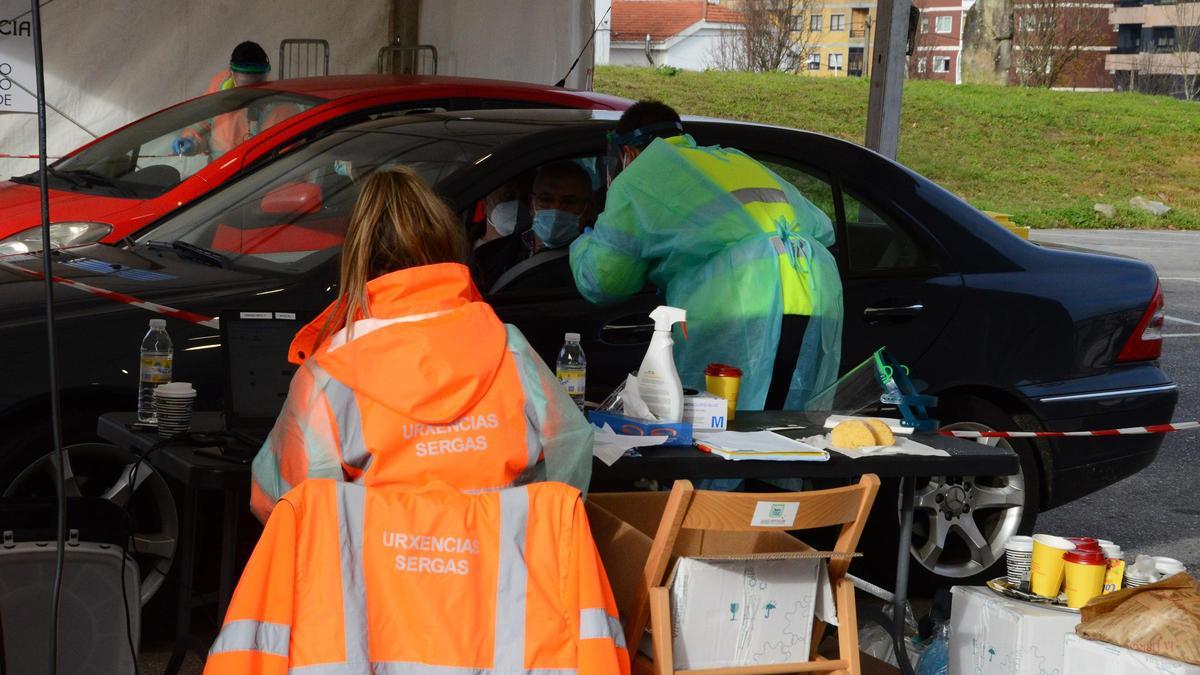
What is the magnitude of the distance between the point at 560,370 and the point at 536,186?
1137 millimetres

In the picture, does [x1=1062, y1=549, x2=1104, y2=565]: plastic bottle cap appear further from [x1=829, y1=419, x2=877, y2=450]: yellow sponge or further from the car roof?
the car roof

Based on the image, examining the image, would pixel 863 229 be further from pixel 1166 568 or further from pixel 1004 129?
pixel 1004 129

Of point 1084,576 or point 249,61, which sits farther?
point 249,61

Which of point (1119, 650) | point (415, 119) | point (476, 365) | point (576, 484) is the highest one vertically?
point (415, 119)

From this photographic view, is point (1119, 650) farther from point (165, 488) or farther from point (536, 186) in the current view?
point (165, 488)

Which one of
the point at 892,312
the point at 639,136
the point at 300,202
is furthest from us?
the point at 892,312

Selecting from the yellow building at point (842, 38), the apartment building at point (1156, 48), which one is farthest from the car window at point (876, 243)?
the yellow building at point (842, 38)

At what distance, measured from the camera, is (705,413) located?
13.1 feet

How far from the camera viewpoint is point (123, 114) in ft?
32.4

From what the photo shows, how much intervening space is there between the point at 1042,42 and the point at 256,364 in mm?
46323

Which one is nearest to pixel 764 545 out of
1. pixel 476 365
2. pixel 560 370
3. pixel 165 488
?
pixel 560 370

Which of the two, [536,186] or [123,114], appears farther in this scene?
[123,114]

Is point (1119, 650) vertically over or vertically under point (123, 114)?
under

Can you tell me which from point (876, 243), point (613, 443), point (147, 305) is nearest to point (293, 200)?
point (147, 305)
